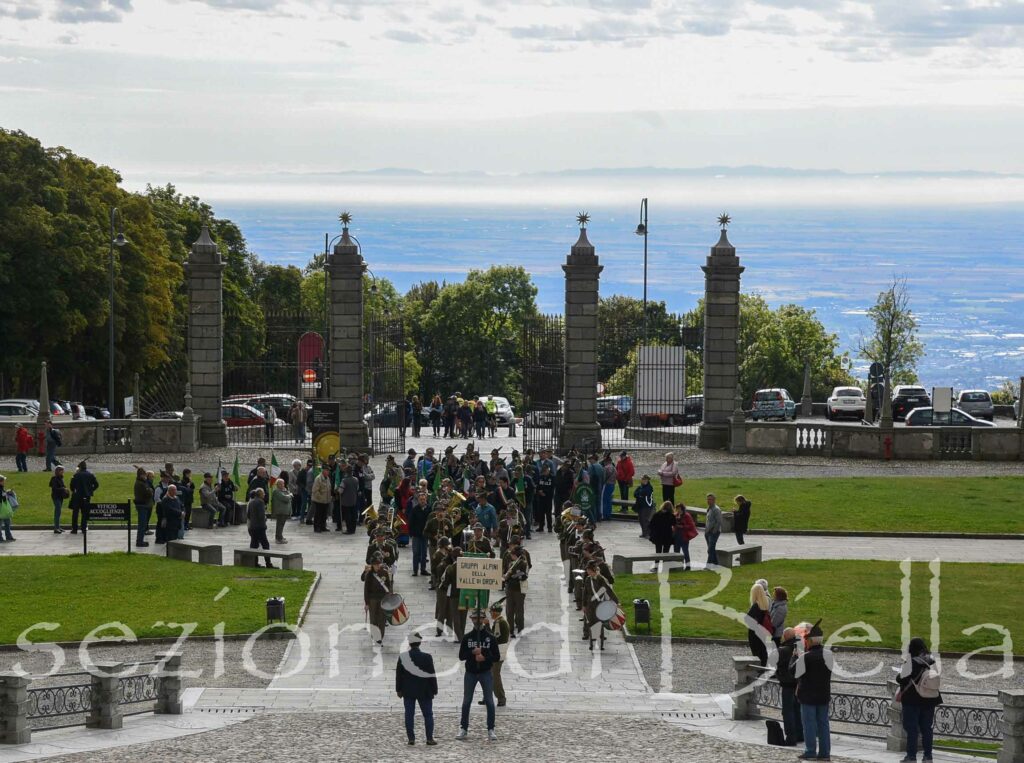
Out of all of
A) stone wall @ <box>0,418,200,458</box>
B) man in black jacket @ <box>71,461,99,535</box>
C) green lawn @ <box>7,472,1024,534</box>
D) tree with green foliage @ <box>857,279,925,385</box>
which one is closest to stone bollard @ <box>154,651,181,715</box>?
man in black jacket @ <box>71,461,99,535</box>

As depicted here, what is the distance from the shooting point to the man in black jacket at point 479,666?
71.5ft

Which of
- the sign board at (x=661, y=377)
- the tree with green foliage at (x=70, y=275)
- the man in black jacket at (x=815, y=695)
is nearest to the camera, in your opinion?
the man in black jacket at (x=815, y=695)

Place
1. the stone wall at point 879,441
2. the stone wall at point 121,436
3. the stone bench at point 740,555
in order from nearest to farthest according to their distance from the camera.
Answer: the stone bench at point 740,555
the stone wall at point 121,436
the stone wall at point 879,441

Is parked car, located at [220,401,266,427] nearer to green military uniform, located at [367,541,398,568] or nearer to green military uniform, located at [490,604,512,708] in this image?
green military uniform, located at [367,541,398,568]

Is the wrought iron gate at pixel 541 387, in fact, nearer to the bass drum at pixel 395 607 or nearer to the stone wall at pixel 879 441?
the stone wall at pixel 879 441

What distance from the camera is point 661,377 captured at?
2169 inches

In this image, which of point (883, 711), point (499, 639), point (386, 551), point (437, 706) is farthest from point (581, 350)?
point (883, 711)

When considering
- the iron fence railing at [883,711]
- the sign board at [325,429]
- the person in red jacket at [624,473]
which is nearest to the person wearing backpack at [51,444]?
the sign board at [325,429]

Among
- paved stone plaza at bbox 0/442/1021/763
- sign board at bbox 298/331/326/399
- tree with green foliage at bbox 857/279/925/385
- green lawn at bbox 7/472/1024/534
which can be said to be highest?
tree with green foliage at bbox 857/279/925/385

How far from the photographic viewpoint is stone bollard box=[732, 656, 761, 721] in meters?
23.3

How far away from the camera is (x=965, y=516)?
136 feet

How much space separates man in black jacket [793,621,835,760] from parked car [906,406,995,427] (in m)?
40.6

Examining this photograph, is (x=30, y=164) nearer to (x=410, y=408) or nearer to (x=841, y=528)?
(x=410, y=408)

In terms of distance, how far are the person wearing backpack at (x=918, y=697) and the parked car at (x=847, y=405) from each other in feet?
171
